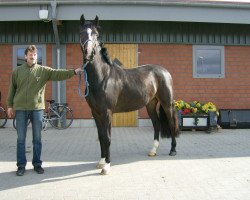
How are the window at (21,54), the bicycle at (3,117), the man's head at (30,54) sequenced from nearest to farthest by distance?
1. the man's head at (30,54)
2. the bicycle at (3,117)
3. the window at (21,54)

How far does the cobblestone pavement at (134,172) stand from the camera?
486 centimetres

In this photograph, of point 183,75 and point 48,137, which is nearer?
point 48,137

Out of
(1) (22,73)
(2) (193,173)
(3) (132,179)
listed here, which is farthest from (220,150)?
(1) (22,73)

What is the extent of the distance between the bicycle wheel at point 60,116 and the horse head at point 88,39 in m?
5.60

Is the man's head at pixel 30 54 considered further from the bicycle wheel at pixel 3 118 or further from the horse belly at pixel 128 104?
the bicycle wheel at pixel 3 118

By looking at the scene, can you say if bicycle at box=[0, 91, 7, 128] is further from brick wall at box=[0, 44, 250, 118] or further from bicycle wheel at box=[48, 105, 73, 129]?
bicycle wheel at box=[48, 105, 73, 129]

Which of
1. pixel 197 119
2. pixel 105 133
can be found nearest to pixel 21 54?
pixel 197 119

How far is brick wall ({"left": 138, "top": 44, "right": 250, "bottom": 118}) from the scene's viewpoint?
1167 cm

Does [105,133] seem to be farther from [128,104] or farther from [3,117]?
[3,117]

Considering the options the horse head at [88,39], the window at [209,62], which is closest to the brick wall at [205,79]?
the window at [209,62]

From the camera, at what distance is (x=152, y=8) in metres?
10.4

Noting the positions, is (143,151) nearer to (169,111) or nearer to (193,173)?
(169,111)

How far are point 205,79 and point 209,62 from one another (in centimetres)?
60

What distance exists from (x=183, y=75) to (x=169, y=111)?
4.67 meters
